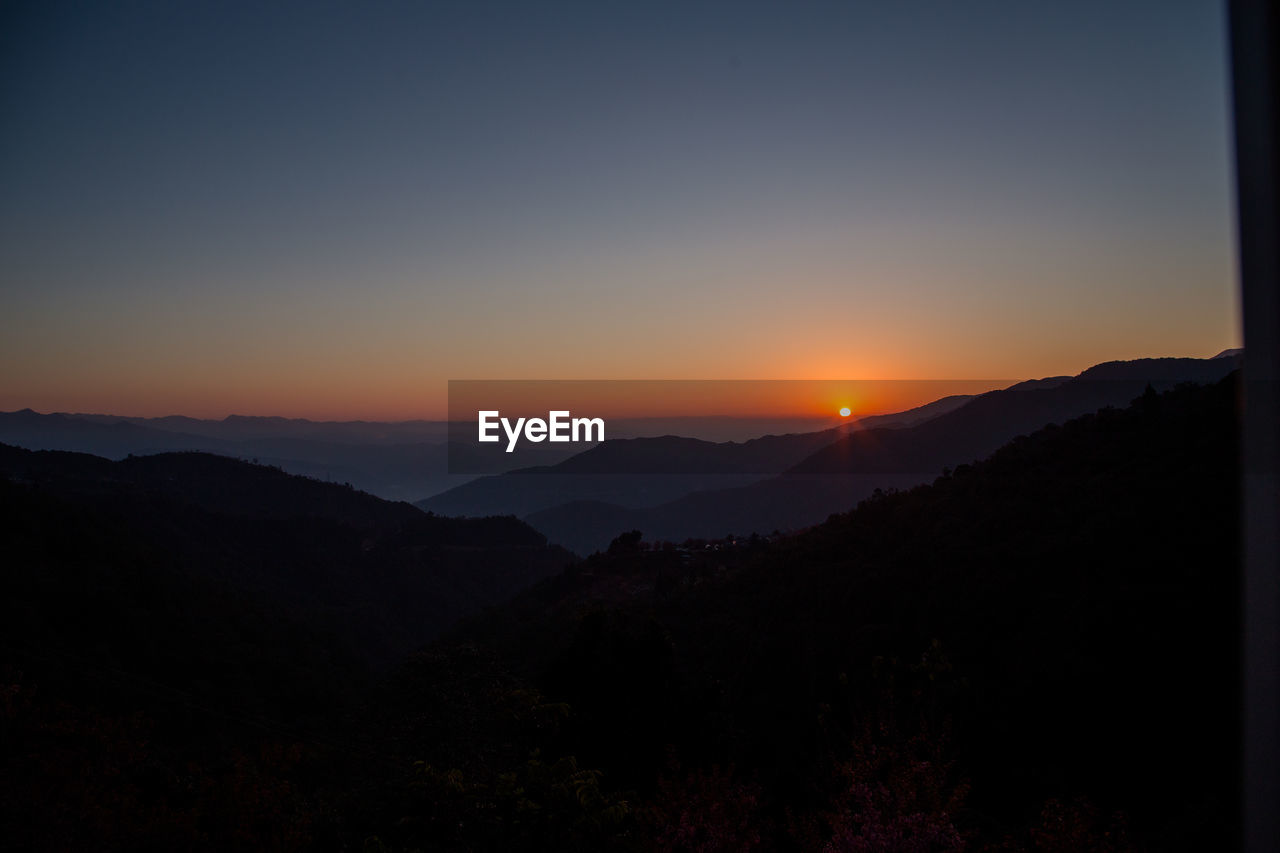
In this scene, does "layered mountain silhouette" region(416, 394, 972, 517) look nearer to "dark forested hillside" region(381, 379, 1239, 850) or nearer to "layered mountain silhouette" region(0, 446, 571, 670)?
"layered mountain silhouette" region(0, 446, 571, 670)

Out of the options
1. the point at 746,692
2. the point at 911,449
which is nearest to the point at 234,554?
the point at 746,692

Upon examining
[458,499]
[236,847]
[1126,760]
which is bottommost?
[458,499]

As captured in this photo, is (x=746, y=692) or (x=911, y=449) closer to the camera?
(x=746, y=692)

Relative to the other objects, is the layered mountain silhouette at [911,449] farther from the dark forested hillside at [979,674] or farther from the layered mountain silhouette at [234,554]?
the dark forested hillside at [979,674]

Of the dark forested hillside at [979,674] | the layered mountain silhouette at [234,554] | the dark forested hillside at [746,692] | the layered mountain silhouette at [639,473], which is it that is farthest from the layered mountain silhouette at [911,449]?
the dark forested hillside at [746,692]

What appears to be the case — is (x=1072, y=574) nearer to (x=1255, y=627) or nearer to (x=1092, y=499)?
(x=1092, y=499)

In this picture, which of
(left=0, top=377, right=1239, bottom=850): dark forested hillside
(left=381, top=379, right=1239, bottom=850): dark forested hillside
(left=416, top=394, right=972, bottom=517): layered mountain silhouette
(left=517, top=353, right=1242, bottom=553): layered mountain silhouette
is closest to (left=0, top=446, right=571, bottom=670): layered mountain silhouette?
(left=0, top=377, right=1239, bottom=850): dark forested hillside

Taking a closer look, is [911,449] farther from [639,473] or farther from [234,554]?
[639,473]

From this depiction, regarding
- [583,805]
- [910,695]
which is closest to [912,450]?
[910,695]
